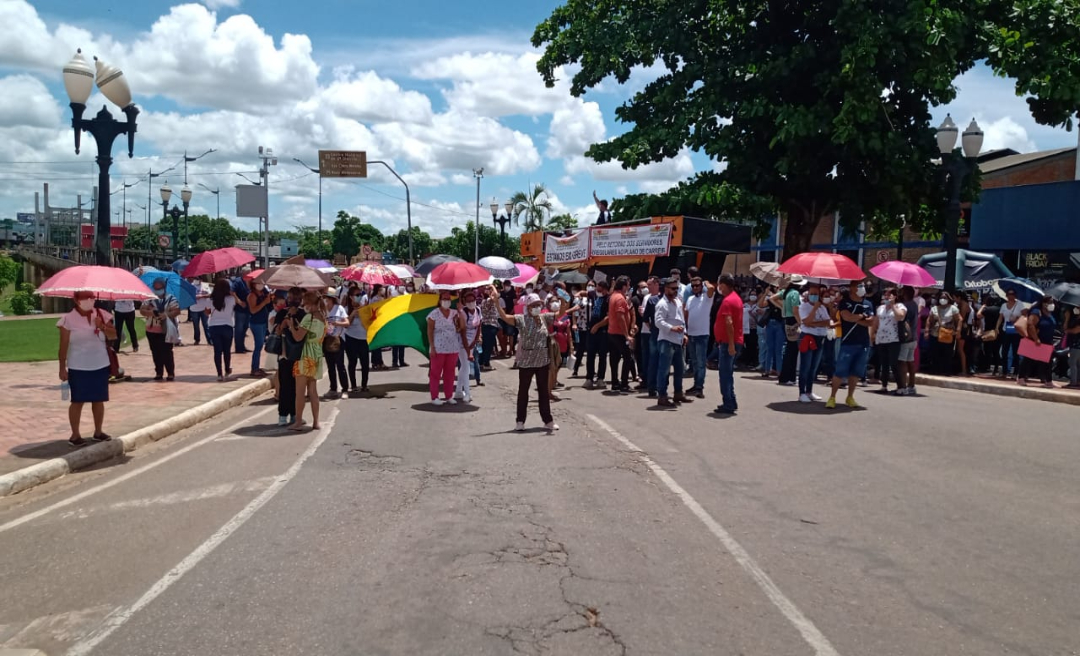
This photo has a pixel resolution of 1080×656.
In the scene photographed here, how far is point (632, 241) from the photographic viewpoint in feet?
75.7

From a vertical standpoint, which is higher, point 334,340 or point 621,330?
point 621,330

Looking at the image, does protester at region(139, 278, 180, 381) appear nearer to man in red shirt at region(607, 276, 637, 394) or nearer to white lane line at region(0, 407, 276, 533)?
white lane line at region(0, 407, 276, 533)

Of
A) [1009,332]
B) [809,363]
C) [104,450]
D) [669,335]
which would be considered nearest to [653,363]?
[669,335]

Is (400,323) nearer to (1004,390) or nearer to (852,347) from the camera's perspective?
(852,347)

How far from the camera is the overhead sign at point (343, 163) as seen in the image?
153 feet

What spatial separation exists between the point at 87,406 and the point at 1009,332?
16.7 meters

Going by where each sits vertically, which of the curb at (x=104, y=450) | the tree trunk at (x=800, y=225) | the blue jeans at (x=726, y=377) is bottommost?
the curb at (x=104, y=450)

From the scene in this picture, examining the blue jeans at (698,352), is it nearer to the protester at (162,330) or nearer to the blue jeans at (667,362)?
the blue jeans at (667,362)

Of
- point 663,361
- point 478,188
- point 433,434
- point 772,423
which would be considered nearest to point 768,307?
point 663,361

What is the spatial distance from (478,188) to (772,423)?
1932 inches

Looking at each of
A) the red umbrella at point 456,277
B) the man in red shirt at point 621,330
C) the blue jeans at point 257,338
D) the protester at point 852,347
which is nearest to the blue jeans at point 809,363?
the protester at point 852,347

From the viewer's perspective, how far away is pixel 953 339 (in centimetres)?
1753

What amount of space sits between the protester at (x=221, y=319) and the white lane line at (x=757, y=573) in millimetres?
8783

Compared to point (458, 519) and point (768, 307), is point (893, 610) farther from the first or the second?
point (768, 307)
